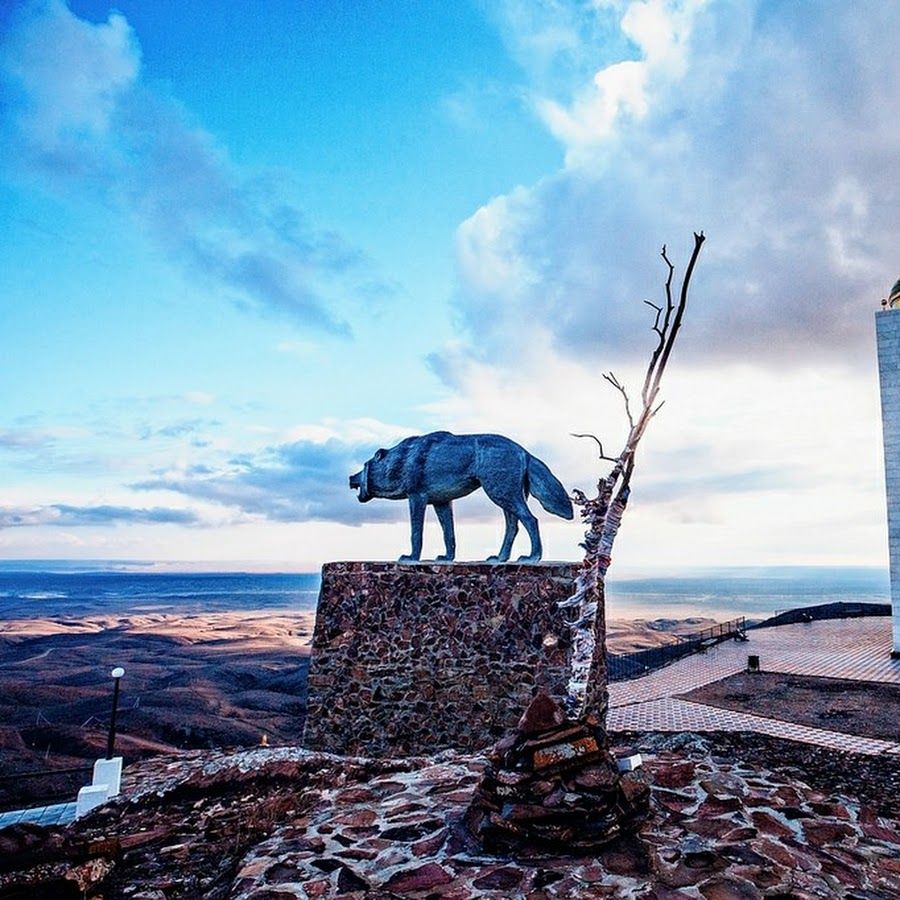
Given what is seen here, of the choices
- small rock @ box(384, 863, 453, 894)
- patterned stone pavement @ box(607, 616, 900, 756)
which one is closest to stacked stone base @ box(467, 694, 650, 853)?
small rock @ box(384, 863, 453, 894)

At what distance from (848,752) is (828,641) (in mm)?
11851

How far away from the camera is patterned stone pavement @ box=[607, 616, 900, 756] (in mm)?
8477

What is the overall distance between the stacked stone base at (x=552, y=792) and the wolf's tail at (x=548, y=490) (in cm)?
363

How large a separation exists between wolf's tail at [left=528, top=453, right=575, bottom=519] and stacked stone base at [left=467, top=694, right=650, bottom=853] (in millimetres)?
3629

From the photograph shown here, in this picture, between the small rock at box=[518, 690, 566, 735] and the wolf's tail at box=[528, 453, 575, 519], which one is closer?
the small rock at box=[518, 690, 566, 735]

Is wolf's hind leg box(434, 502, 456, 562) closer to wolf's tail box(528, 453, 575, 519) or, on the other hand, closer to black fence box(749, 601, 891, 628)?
wolf's tail box(528, 453, 575, 519)

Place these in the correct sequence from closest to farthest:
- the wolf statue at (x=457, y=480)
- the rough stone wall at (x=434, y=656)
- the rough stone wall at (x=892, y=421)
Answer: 1. the rough stone wall at (x=434, y=656)
2. the wolf statue at (x=457, y=480)
3. the rough stone wall at (x=892, y=421)

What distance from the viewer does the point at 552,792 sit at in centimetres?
351

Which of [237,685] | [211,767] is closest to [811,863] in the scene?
[211,767]

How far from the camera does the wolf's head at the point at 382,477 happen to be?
26.0 feet

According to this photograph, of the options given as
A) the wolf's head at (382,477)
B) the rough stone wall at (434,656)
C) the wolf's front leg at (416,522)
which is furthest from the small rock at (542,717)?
the wolf's head at (382,477)

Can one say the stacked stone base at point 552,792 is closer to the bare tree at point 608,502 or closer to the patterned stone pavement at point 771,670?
the bare tree at point 608,502

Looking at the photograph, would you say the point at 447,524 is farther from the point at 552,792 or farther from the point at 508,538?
the point at 552,792

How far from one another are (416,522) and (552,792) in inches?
179
